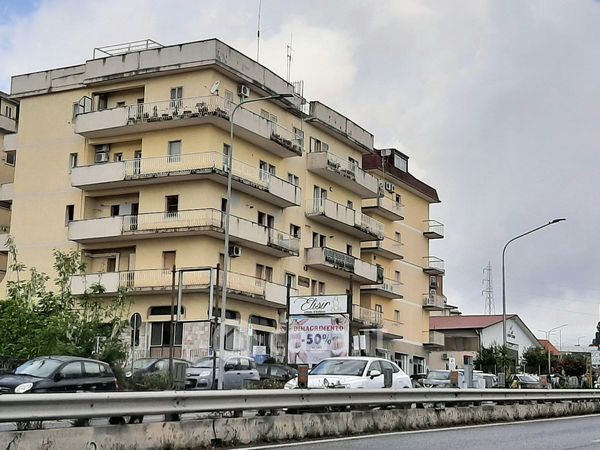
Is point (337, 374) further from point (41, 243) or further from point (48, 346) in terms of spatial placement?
point (41, 243)

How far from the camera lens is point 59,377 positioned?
22625 mm

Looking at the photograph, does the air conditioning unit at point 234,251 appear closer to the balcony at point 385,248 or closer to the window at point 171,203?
the window at point 171,203

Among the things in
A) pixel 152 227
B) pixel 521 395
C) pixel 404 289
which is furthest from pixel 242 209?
pixel 521 395

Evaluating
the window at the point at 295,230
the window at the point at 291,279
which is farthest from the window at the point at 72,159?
the window at the point at 291,279

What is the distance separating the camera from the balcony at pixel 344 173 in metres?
58.9

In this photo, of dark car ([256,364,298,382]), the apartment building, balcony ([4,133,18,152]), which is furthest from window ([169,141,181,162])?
dark car ([256,364,298,382])

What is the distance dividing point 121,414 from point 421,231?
6613cm

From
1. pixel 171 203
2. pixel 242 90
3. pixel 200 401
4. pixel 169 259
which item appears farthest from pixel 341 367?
pixel 242 90

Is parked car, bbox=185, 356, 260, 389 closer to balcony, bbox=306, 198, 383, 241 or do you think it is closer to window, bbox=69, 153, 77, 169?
window, bbox=69, 153, 77, 169

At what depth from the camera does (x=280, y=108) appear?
55.4m

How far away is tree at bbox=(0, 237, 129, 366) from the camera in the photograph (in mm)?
36625

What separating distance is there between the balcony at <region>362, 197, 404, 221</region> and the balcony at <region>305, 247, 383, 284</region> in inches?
181

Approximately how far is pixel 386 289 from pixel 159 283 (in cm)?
2393

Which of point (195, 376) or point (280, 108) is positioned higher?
point (280, 108)
